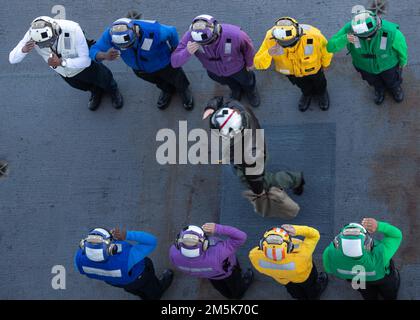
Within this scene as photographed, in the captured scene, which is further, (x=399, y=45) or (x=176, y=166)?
(x=176, y=166)

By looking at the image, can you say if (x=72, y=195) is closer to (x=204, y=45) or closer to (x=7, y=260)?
(x=7, y=260)

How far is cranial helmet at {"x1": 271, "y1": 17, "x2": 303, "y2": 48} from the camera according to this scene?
5605mm

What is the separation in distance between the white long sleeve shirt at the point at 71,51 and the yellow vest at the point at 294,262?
118 inches

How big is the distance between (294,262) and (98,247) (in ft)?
5.86

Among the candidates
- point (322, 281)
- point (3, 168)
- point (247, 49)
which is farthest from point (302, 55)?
point (3, 168)

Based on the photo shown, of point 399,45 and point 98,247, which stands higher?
point 399,45

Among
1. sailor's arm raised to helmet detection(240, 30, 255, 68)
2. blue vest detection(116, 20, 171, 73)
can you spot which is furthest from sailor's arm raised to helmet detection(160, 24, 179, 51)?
sailor's arm raised to helmet detection(240, 30, 255, 68)

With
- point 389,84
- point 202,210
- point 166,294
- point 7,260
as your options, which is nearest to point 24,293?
point 7,260

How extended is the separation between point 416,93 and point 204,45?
8.49ft

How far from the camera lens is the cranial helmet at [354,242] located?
190 inches

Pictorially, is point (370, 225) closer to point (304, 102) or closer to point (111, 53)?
point (304, 102)

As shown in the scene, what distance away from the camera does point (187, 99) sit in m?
7.24

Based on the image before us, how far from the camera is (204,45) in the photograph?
19.6 feet

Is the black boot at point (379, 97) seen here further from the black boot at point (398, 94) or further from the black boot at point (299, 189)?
the black boot at point (299, 189)
